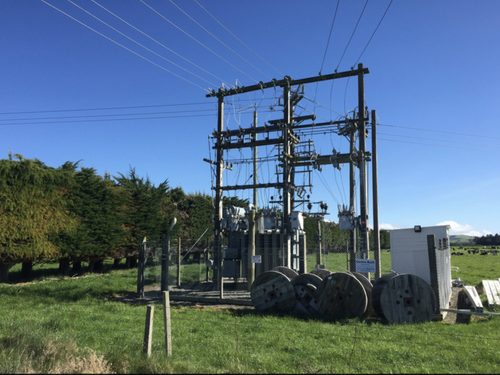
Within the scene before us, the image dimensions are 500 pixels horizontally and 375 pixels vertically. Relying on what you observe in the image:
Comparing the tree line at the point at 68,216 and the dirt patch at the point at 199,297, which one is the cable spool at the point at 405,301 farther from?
the tree line at the point at 68,216

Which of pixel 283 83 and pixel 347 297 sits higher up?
pixel 283 83

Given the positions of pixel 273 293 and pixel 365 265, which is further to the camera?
pixel 365 265

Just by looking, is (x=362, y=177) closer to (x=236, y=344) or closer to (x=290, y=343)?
(x=290, y=343)

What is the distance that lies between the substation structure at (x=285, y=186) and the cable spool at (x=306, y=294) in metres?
3.06

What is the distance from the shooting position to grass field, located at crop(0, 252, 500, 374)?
19.4 feet

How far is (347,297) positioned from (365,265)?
245cm

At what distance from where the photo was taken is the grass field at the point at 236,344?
591 centimetres

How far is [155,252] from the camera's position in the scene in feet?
60.9

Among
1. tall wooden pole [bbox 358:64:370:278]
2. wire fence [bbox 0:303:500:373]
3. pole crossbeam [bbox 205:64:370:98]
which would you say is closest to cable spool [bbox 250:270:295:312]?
wire fence [bbox 0:303:500:373]

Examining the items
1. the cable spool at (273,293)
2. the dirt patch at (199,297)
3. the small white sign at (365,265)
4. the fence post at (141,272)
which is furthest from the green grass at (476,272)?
the fence post at (141,272)

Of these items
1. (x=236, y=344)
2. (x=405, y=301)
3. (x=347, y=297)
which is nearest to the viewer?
(x=236, y=344)

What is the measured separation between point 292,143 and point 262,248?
5653 millimetres

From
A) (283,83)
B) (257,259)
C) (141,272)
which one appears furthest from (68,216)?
(283,83)

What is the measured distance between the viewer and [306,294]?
473 inches
